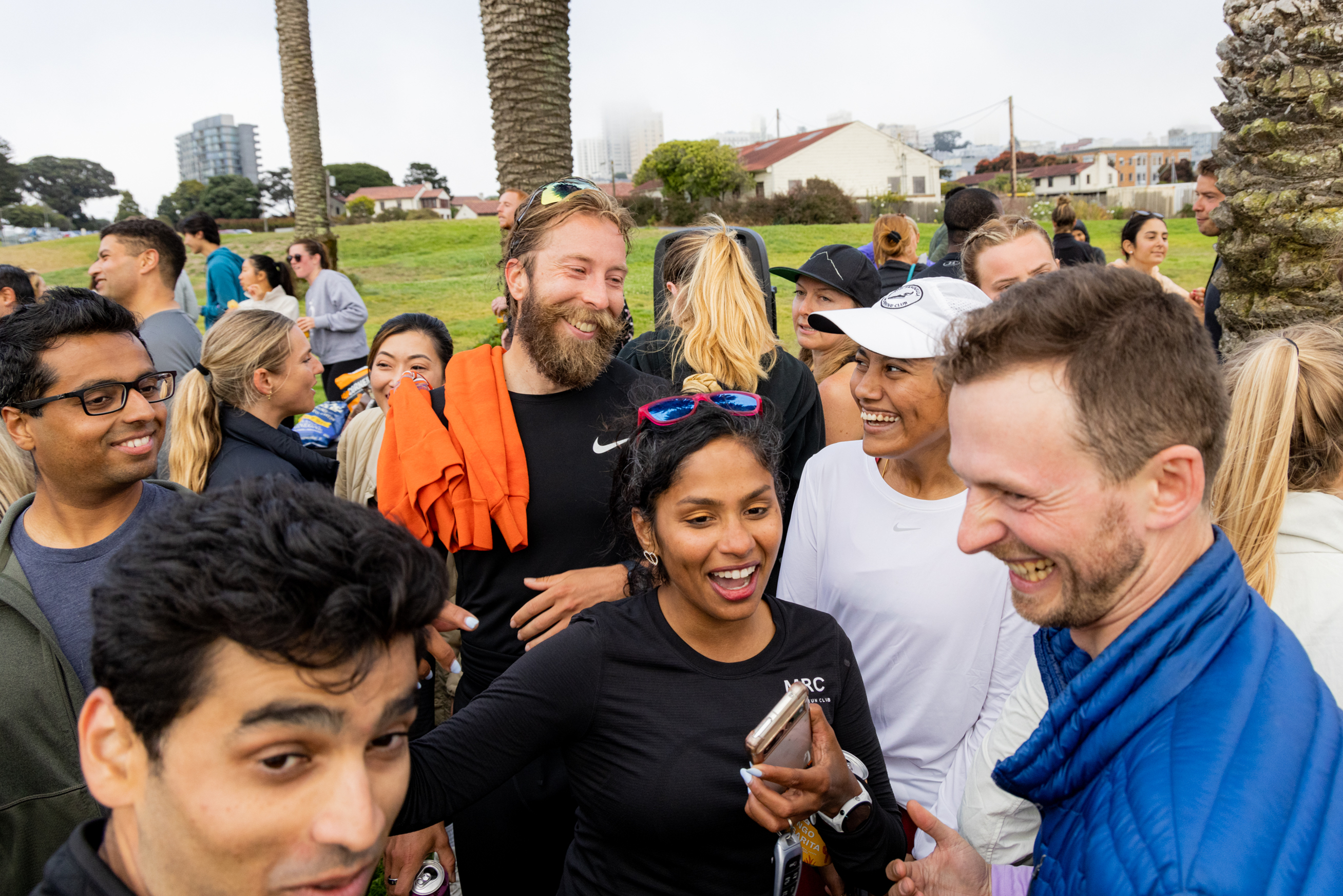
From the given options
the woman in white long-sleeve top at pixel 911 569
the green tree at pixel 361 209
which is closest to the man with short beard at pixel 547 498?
the woman in white long-sleeve top at pixel 911 569

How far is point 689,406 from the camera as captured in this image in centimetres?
231

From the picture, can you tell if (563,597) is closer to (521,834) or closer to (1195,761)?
(521,834)

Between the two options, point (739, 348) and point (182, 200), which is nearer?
point (739, 348)

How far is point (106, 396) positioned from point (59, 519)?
15.3 inches

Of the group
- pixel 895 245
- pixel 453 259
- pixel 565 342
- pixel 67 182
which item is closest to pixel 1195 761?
pixel 565 342

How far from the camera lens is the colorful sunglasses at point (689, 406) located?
2.30 metres

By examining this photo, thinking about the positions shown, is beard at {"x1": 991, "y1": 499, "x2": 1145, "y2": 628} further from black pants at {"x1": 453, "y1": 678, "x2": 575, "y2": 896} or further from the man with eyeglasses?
the man with eyeglasses

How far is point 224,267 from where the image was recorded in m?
9.22

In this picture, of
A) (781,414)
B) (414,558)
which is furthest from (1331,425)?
(414,558)

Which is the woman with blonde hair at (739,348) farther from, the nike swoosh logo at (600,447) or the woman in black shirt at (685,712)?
the woman in black shirt at (685,712)

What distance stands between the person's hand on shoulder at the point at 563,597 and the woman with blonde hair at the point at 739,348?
3.55 ft

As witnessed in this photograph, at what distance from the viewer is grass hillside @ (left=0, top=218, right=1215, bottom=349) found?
17.7 meters

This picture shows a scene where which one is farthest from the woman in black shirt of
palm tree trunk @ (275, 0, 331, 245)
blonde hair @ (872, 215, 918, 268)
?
palm tree trunk @ (275, 0, 331, 245)

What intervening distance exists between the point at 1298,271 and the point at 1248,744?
4.54 m
